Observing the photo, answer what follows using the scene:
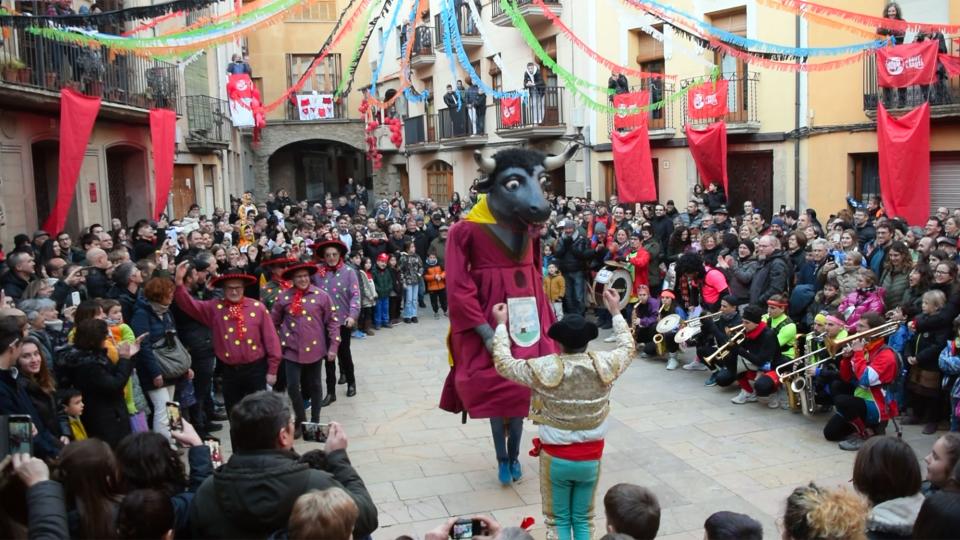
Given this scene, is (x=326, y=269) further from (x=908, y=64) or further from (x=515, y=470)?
(x=908, y=64)

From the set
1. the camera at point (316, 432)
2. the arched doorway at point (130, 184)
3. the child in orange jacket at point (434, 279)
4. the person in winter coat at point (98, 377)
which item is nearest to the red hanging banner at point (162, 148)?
the arched doorway at point (130, 184)

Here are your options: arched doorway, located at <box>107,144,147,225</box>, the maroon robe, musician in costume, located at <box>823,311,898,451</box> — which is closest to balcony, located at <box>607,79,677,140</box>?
arched doorway, located at <box>107,144,147,225</box>

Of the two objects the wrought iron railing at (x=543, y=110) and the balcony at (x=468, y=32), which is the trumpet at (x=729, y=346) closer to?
the wrought iron railing at (x=543, y=110)

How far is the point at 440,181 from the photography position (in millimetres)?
31328

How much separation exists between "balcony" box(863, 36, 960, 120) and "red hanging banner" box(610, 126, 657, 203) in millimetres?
3899

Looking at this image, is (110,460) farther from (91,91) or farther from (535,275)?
(91,91)

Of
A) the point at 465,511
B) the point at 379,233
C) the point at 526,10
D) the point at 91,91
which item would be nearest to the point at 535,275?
the point at 465,511

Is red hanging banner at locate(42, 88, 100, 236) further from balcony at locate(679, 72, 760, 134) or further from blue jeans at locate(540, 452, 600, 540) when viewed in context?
balcony at locate(679, 72, 760, 134)

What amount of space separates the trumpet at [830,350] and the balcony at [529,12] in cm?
1497

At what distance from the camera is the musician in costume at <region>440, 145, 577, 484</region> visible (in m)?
5.98

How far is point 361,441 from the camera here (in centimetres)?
768

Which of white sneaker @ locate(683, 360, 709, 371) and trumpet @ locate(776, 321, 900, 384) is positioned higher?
trumpet @ locate(776, 321, 900, 384)

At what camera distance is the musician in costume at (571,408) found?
4.61m

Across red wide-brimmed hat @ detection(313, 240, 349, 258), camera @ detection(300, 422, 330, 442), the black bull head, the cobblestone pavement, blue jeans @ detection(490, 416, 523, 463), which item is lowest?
the cobblestone pavement
